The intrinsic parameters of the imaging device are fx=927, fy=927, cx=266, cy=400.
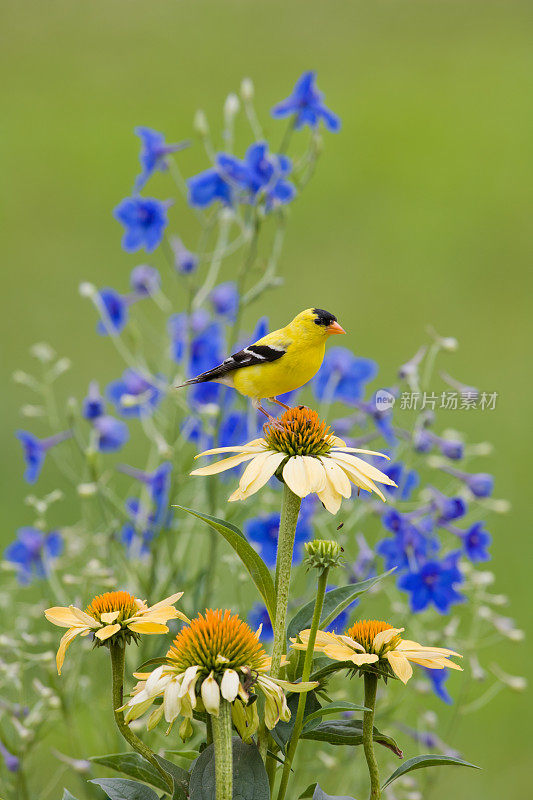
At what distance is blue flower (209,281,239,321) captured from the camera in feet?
4.05

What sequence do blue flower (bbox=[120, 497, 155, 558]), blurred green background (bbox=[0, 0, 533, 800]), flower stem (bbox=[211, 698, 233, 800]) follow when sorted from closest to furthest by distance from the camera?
flower stem (bbox=[211, 698, 233, 800])
blue flower (bbox=[120, 497, 155, 558])
blurred green background (bbox=[0, 0, 533, 800])

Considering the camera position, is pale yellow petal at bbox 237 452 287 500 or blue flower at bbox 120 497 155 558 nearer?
pale yellow petal at bbox 237 452 287 500

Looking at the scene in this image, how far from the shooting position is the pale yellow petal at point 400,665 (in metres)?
0.46

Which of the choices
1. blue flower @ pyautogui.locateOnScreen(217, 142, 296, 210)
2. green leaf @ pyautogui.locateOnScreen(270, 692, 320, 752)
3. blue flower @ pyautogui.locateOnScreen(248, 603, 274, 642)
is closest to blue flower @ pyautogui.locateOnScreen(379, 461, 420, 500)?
blue flower @ pyautogui.locateOnScreen(248, 603, 274, 642)

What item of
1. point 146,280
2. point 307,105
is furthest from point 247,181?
point 146,280

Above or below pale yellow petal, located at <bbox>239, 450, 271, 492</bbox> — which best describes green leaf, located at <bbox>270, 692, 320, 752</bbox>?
below

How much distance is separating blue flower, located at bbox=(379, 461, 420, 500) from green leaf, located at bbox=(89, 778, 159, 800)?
46 centimetres

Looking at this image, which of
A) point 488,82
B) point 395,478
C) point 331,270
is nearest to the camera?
point 395,478

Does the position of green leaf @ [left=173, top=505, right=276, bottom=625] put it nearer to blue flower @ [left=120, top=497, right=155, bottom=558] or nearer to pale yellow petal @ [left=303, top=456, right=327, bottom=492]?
pale yellow petal @ [left=303, top=456, right=327, bottom=492]

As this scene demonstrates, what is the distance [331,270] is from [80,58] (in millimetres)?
2235

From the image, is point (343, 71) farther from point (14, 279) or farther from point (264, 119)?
point (14, 279)

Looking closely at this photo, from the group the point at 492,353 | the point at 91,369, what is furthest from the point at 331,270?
the point at 91,369

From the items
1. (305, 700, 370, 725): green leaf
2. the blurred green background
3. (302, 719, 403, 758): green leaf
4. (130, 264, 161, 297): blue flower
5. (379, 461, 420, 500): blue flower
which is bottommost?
(302, 719, 403, 758): green leaf

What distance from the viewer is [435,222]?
3.26m
